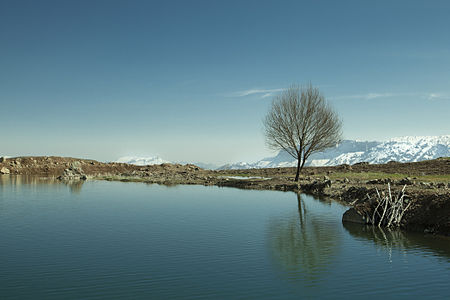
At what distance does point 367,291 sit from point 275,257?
182 inches

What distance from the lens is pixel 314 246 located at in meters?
18.0

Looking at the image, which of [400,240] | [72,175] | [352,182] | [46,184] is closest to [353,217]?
[400,240]

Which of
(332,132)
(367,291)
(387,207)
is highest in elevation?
(332,132)

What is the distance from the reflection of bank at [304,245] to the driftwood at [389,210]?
2621 mm

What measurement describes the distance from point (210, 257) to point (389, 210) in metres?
13.2

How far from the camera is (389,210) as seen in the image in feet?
75.4

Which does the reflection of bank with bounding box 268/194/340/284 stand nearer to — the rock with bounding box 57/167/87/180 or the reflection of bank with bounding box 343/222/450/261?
the reflection of bank with bounding box 343/222/450/261

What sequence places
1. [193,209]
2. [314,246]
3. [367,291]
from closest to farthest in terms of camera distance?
[367,291], [314,246], [193,209]

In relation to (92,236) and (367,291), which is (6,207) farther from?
(367,291)

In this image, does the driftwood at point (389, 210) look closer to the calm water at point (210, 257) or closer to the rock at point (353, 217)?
the rock at point (353, 217)

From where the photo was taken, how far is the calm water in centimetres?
1187

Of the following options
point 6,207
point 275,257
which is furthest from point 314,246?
point 6,207

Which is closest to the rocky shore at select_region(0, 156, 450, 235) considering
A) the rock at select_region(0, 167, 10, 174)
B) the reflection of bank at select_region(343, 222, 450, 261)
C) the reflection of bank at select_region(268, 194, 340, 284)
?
the rock at select_region(0, 167, 10, 174)

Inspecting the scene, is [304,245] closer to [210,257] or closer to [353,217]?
[210,257]
